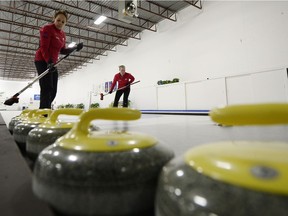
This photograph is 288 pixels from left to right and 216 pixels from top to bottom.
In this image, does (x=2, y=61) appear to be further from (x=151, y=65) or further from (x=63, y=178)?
(x=63, y=178)

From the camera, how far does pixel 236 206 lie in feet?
0.72

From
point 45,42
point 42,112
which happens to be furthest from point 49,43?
point 42,112

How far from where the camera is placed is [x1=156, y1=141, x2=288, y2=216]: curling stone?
0.21 meters

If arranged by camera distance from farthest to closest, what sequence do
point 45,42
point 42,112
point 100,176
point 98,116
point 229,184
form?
1. point 45,42
2. point 42,112
3. point 98,116
4. point 100,176
5. point 229,184

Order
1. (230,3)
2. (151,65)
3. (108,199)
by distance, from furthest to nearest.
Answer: (151,65), (230,3), (108,199)

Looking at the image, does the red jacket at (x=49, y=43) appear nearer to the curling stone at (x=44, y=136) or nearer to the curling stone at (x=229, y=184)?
the curling stone at (x=44, y=136)

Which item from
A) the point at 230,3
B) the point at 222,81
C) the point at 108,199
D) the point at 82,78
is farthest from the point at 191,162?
the point at 82,78

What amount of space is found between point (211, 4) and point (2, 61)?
15.0 meters

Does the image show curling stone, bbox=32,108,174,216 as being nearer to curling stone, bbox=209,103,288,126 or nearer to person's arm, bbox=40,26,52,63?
curling stone, bbox=209,103,288,126

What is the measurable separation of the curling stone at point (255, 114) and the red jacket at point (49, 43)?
2435 mm

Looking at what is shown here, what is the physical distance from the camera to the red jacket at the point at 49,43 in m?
2.38

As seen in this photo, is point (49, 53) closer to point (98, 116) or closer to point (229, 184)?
point (98, 116)

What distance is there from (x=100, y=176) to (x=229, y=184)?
0.72 feet

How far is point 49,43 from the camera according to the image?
7.95 ft
